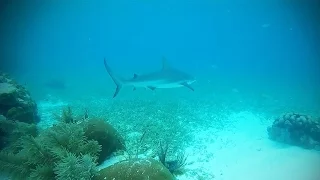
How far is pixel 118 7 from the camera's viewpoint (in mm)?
81438

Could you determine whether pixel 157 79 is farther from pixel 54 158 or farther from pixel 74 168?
pixel 74 168

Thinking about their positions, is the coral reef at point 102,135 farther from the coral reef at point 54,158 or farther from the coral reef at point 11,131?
the coral reef at point 11,131

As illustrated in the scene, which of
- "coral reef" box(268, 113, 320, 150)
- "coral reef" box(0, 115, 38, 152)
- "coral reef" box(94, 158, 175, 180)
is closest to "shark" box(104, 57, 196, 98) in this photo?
"coral reef" box(0, 115, 38, 152)

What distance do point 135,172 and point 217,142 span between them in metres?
6.41

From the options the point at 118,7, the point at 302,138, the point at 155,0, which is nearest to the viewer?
the point at 302,138

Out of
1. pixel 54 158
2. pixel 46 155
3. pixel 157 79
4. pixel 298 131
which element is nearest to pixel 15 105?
pixel 46 155

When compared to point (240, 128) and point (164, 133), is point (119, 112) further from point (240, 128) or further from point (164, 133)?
point (240, 128)

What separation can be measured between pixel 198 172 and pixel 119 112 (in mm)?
7902

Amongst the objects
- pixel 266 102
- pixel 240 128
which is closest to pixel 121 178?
pixel 240 128

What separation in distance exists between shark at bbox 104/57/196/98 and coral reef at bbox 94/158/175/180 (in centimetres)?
711

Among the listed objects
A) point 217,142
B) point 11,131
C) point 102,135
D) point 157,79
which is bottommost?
point 11,131

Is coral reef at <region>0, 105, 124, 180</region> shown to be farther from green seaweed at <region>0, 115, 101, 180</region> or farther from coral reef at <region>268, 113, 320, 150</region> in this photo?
coral reef at <region>268, 113, 320, 150</region>

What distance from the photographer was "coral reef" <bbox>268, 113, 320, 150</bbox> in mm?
10602

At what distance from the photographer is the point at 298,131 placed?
10.9 m
